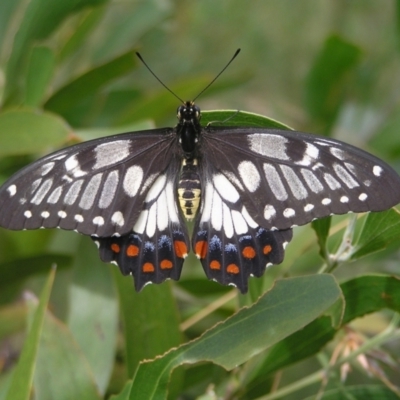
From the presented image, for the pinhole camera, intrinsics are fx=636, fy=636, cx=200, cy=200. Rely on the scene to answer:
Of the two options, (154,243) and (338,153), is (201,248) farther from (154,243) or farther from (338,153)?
(338,153)

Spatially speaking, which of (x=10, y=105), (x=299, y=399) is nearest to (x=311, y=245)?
(x=10, y=105)

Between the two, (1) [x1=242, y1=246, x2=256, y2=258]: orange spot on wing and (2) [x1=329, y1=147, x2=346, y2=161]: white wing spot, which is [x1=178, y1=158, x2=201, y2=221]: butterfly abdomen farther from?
(2) [x1=329, y1=147, x2=346, y2=161]: white wing spot

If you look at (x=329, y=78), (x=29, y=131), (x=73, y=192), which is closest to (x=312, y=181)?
(x=73, y=192)

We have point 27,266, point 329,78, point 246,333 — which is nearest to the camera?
point 246,333

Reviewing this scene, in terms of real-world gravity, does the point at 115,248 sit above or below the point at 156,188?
below

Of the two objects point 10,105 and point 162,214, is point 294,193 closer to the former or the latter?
point 162,214

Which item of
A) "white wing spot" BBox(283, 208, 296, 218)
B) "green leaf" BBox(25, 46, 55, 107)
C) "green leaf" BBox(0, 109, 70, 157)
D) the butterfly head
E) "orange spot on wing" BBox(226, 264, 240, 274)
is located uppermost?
"green leaf" BBox(25, 46, 55, 107)

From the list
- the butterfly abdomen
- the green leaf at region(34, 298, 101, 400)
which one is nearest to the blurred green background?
the green leaf at region(34, 298, 101, 400)

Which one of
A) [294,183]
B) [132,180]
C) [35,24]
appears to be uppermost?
[35,24]
